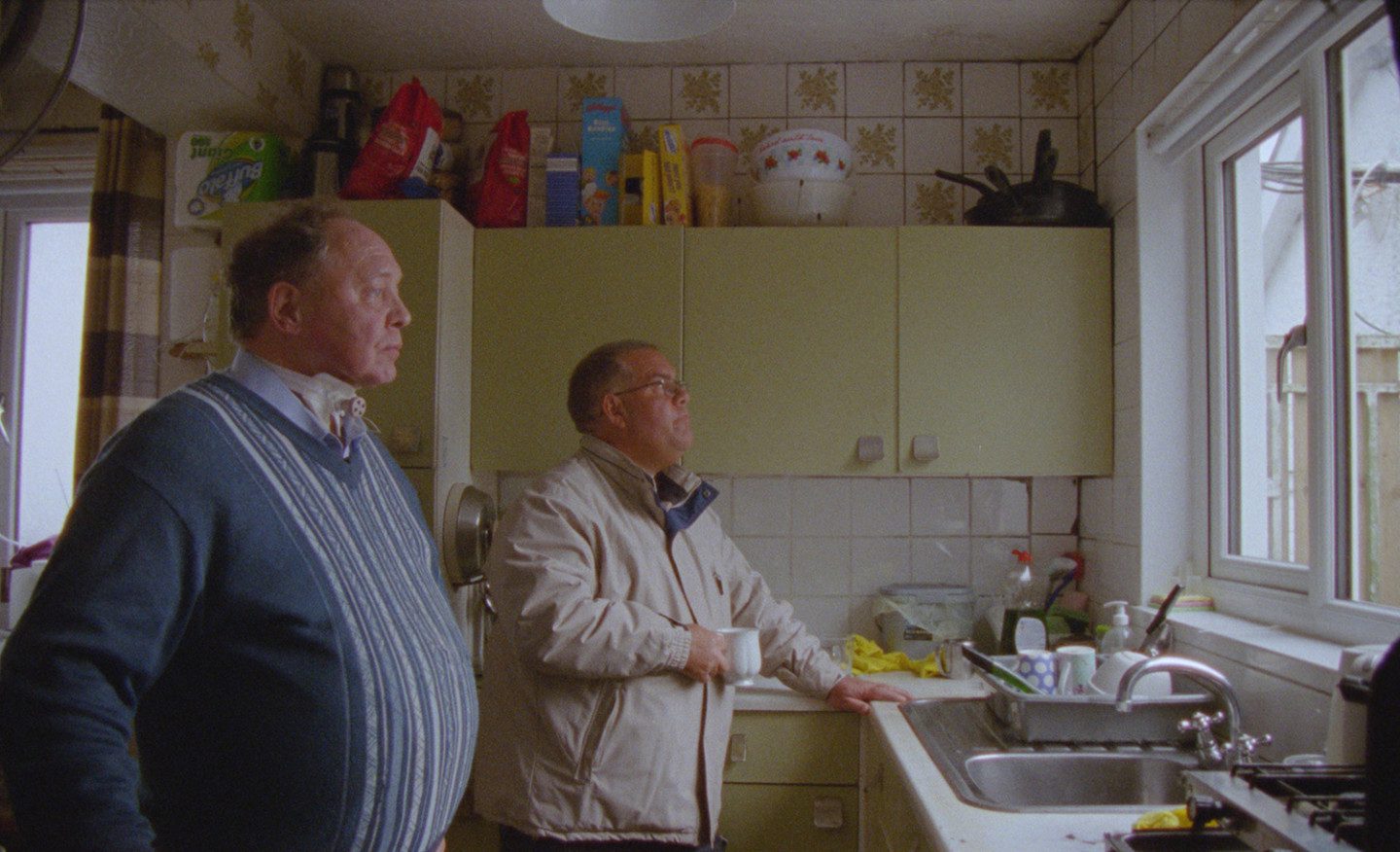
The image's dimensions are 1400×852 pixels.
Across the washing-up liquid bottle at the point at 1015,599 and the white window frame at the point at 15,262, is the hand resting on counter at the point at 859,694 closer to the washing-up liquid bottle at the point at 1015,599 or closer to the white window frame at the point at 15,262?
the washing-up liquid bottle at the point at 1015,599

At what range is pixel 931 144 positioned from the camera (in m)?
2.65

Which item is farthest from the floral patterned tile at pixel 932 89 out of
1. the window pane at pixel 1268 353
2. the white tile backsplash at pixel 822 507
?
the white tile backsplash at pixel 822 507

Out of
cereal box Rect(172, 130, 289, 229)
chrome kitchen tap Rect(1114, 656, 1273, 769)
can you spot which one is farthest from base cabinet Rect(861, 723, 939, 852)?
cereal box Rect(172, 130, 289, 229)

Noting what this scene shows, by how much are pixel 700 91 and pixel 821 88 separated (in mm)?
342

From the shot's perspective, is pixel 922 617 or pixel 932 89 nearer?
pixel 922 617

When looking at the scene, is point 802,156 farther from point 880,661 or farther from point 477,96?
point 880,661

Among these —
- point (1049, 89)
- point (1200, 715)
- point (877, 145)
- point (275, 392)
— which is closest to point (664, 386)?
point (275, 392)

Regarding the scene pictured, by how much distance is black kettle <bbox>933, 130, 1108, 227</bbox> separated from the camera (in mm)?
2316

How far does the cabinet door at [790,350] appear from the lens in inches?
92.1

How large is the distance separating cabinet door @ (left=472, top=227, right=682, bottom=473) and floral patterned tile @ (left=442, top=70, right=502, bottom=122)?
21.2 inches

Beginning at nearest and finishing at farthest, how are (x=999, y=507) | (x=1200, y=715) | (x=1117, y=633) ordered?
(x=1200, y=715)
(x=1117, y=633)
(x=999, y=507)

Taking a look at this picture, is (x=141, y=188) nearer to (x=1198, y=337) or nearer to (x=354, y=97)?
(x=354, y=97)

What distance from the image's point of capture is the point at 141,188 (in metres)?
2.51

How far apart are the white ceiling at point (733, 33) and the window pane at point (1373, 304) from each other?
0.84 meters
